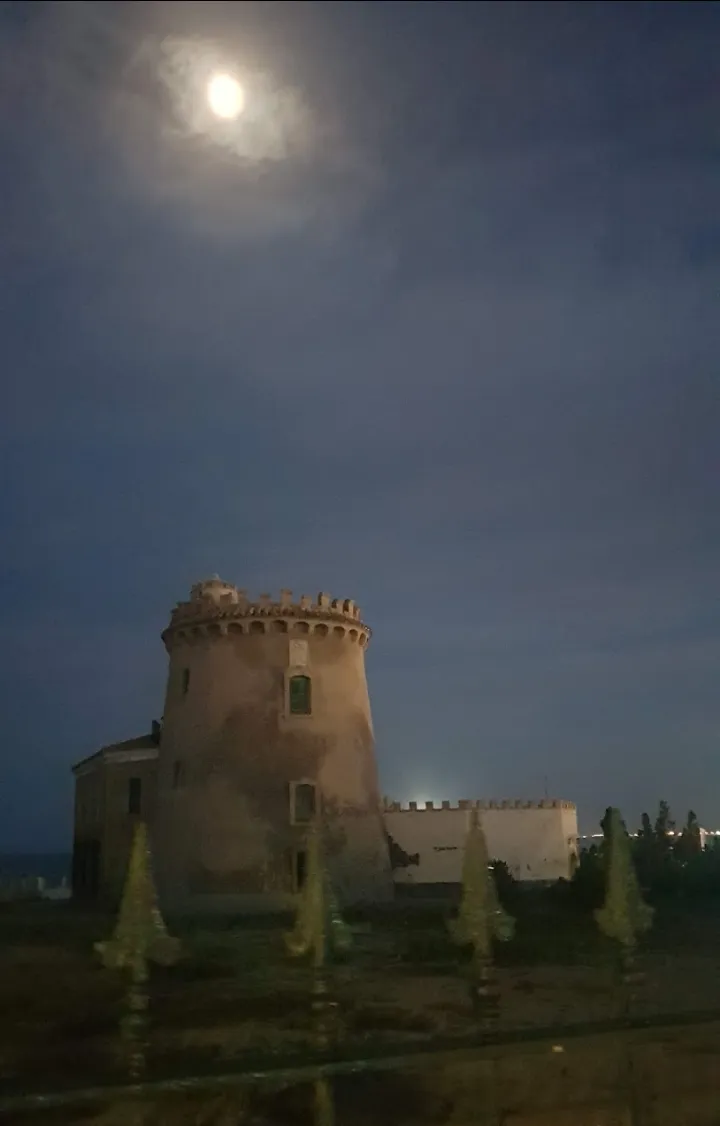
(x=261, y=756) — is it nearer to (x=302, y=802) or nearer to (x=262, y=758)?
(x=262, y=758)

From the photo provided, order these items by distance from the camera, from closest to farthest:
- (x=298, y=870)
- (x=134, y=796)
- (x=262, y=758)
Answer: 1. (x=298, y=870)
2. (x=262, y=758)
3. (x=134, y=796)

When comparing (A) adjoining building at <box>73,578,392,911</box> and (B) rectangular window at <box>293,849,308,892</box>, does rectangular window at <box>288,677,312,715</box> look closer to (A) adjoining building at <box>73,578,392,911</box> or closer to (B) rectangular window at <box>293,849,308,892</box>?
(A) adjoining building at <box>73,578,392,911</box>

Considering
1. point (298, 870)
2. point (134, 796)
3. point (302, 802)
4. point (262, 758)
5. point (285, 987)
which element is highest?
point (262, 758)

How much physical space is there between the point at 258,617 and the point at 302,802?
6181 millimetres

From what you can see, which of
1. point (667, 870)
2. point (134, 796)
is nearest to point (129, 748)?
point (134, 796)

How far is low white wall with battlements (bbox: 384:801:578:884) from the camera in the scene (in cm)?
3744

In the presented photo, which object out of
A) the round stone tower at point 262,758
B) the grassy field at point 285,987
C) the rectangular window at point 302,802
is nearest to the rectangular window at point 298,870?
the round stone tower at point 262,758

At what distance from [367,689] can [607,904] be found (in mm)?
28791

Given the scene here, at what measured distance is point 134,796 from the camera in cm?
3762

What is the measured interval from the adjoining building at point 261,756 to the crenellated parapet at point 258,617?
5cm

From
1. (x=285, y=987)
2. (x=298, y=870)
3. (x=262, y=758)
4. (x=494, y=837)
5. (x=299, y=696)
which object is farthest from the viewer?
(x=494, y=837)

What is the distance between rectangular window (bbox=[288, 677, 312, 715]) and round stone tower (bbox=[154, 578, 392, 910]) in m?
A: 0.03

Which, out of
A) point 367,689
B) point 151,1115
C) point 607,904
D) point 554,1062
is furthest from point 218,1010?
point 367,689

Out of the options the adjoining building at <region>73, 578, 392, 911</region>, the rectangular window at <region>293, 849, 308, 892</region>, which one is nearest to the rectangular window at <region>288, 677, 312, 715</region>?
the adjoining building at <region>73, 578, 392, 911</region>
